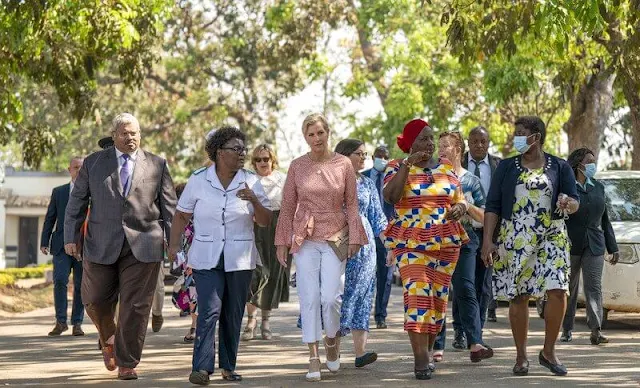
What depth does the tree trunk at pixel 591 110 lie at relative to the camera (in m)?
23.4

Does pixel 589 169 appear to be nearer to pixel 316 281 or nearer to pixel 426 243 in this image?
pixel 426 243

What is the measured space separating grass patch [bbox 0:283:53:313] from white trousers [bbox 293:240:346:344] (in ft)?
38.0

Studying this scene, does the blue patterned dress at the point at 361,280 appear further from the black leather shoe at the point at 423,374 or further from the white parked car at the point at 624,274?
the white parked car at the point at 624,274

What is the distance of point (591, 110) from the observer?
76.9 feet

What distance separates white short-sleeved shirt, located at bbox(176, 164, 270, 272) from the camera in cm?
1048

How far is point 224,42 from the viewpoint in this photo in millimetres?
41562

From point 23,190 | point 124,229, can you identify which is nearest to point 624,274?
point 124,229

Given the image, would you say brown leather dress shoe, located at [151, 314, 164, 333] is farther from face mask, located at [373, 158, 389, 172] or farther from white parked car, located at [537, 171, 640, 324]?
white parked car, located at [537, 171, 640, 324]

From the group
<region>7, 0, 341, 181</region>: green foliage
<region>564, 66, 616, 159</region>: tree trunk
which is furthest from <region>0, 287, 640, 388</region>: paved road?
<region>7, 0, 341, 181</region>: green foliage

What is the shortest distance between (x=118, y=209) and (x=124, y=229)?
0.58ft

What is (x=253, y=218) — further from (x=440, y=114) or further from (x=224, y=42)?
(x=224, y=42)

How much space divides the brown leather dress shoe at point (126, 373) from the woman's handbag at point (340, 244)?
1819 millimetres

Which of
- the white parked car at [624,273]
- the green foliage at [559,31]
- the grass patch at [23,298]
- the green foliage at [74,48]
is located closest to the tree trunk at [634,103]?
the green foliage at [559,31]

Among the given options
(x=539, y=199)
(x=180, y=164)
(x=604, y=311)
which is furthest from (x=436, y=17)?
(x=539, y=199)
